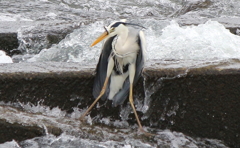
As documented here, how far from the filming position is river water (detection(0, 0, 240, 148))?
3277 millimetres

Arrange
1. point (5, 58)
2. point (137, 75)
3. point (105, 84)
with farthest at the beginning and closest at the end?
point (5, 58), point (105, 84), point (137, 75)

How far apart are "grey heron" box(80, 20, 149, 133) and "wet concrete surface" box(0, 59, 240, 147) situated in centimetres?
6

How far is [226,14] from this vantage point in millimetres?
7961

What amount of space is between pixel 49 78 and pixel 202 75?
1154 millimetres

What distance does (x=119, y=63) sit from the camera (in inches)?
138

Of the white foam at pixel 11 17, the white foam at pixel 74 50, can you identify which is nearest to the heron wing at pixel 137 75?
the white foam at pixel 74 50

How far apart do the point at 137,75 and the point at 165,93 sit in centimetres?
26

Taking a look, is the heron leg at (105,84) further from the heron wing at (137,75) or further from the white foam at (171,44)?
the white foam at (171,44)

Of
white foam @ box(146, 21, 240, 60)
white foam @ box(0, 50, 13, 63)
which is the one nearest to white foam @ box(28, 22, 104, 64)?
white foam @ box(0, 50, 13, 63)

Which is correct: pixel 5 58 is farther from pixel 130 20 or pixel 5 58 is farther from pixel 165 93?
pixel 165 93

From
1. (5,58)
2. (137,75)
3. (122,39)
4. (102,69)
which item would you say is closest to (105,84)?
(102,69)

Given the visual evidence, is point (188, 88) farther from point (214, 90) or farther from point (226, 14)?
point (226, 14)

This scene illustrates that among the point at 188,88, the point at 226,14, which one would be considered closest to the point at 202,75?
the point at 188,88

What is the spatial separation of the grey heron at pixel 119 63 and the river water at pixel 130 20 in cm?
24
